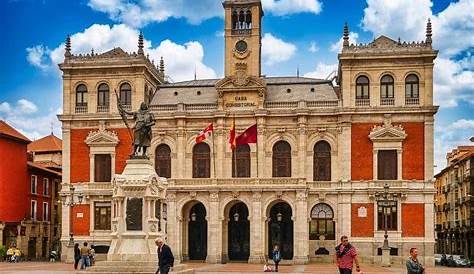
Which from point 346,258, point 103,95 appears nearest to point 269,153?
point 103,95

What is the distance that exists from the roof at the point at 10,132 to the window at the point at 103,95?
948cm

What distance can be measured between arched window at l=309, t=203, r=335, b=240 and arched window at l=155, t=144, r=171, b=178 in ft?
41.5

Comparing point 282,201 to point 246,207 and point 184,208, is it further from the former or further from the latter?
point 184,208

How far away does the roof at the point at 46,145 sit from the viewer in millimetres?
96188

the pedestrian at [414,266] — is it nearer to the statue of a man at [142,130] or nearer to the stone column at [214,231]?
the statue of a man at [142,130]

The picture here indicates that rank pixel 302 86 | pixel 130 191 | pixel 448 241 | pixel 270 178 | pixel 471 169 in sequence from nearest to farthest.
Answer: pixel 130 191, pixel 270 178, pixel 302 86, pixel 471 169, pixel 448 241

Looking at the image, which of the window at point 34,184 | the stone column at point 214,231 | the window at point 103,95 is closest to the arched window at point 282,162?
the stone column at point 214,231

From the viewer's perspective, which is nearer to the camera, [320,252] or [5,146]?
[320,252]

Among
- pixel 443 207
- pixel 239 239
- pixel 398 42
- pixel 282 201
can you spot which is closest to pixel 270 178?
pixel 282 201

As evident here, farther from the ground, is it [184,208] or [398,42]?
[398,42]

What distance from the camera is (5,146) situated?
7206cm

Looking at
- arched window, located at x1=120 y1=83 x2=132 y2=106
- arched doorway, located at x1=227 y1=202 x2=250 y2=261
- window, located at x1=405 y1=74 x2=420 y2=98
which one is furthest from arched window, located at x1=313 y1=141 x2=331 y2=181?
arched window, located at x1=120 y1=83 x2=132 y2=106

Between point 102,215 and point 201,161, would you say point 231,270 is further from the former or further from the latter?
point 102,215

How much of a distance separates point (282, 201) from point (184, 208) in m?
8.22
